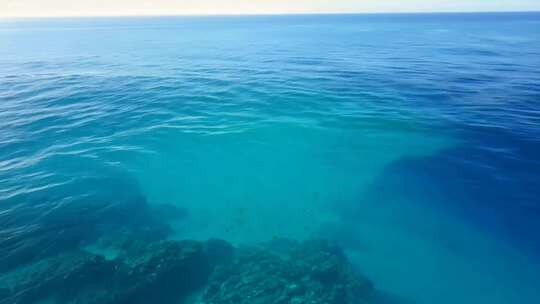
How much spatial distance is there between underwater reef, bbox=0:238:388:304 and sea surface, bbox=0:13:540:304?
104cm

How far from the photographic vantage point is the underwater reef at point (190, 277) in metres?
10.4

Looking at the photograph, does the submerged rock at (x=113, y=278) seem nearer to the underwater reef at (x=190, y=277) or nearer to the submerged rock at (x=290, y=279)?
the underwater reef at (x=190, y=277)

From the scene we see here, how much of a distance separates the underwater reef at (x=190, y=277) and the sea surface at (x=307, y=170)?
3.40 feet

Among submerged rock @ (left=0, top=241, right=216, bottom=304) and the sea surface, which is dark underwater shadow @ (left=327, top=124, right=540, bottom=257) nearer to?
the sea surface

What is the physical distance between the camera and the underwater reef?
1045 cm

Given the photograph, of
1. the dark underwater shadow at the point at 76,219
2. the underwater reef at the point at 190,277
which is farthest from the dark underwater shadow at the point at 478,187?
the dark underwater shadow at the point at 76,219

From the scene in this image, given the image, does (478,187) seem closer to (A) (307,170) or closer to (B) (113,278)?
(A) (307,170)

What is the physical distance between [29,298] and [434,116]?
26057 millimetres

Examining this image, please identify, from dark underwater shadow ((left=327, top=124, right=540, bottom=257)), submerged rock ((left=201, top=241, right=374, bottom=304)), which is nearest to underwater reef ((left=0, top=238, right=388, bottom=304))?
submerged rock ((left=201, top=241, right=374, bottom=304))

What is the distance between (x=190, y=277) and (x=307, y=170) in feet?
30.6

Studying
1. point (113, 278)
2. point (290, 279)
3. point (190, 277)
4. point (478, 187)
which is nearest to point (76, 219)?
point (113, 278)

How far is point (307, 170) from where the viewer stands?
1800cm

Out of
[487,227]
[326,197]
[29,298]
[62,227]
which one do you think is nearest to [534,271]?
[487,227]

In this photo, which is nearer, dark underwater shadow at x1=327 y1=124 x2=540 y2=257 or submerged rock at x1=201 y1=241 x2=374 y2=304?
submerged rock at x1=201 y1=241 x2=374 y2=304
